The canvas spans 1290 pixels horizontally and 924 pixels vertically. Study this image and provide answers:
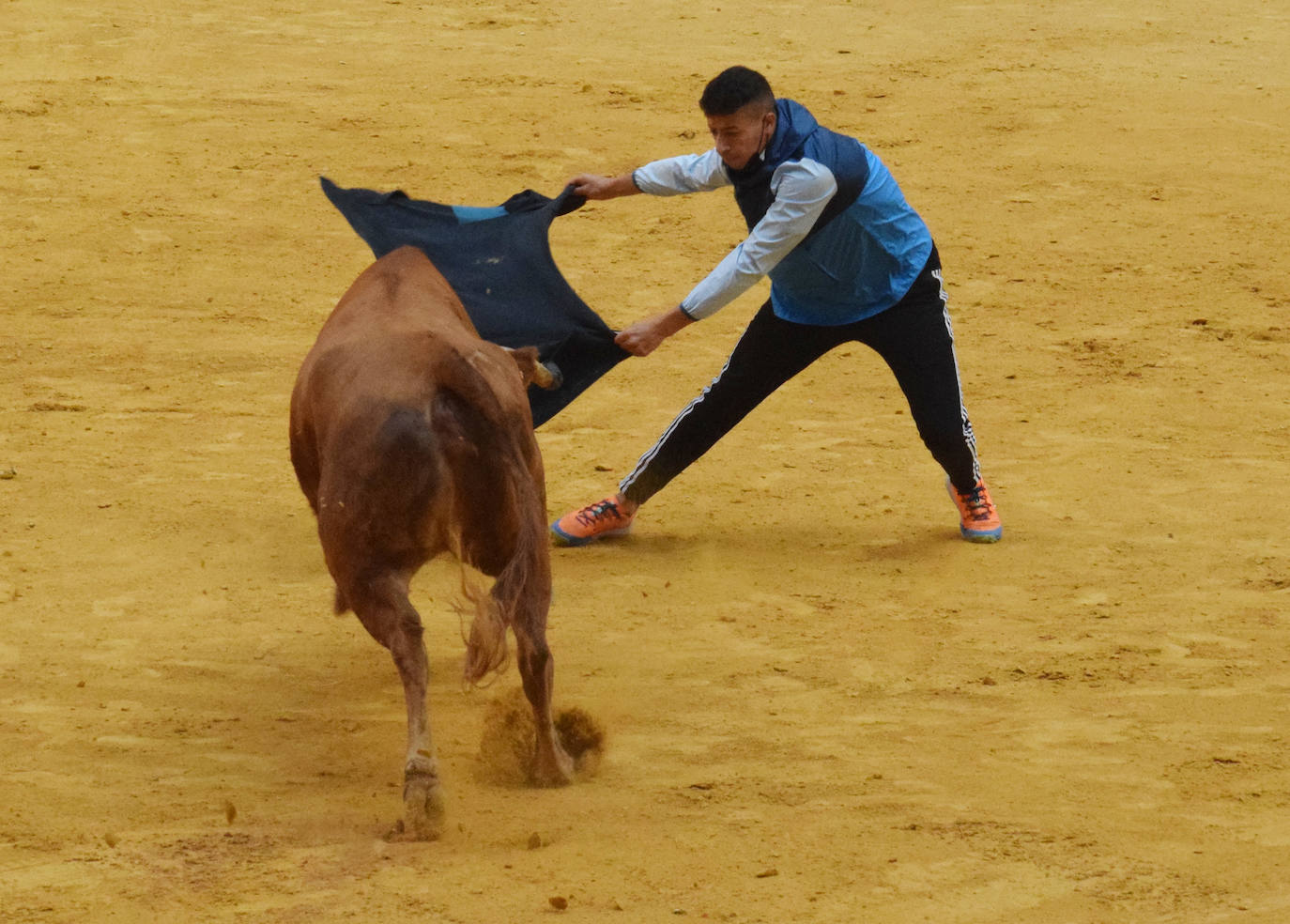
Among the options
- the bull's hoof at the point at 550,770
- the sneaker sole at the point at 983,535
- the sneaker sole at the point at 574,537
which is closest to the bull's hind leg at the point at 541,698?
the bull's hoof at the point at 550,770

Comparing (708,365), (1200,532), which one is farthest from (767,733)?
(708,365)

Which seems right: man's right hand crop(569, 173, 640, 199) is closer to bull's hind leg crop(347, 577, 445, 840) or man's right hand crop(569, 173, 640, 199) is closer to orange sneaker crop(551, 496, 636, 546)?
orange sneaker crop(551, 496, 636, 546)

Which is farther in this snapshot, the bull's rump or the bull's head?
the bull's head

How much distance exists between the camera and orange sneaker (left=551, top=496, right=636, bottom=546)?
6.39m

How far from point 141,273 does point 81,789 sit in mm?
5444

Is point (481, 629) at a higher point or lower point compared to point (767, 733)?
higher

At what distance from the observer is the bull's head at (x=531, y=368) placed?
541 centimetres

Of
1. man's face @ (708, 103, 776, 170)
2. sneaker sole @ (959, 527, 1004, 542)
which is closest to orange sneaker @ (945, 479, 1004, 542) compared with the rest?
sneaker sole @ (959, 527, 1004, 542)

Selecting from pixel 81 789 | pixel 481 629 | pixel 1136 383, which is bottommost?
pixel 1136 383

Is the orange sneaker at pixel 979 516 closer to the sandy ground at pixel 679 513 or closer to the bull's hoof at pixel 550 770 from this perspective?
the sandy ground at pixel 679 513

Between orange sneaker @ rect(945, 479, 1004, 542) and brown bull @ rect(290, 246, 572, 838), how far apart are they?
2.35 metres

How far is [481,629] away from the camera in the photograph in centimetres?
418

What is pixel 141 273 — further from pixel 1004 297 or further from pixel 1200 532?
pixel 1200 532

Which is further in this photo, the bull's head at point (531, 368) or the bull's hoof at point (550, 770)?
the bull's head at point (531, 368)
